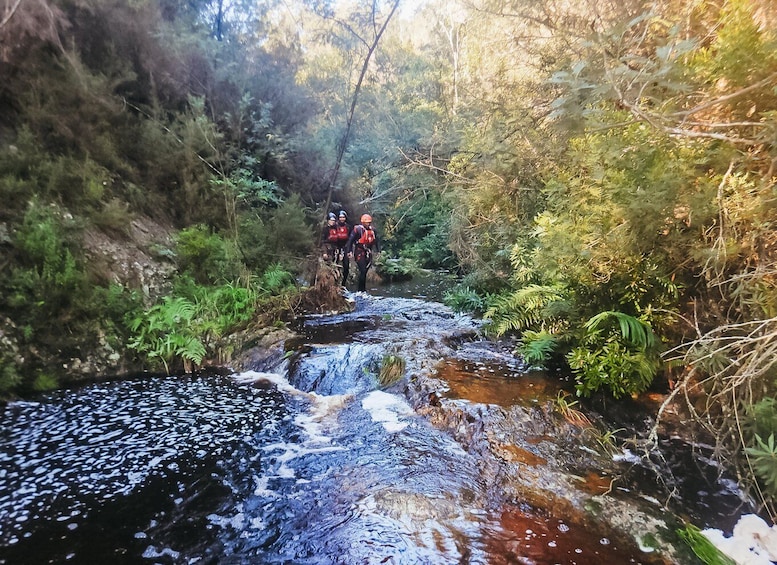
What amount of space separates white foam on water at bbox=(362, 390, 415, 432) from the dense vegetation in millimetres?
2182

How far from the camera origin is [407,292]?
1459 cm

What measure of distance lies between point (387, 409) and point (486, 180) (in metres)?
5.71

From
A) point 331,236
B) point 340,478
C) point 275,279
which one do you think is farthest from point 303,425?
point 331,236

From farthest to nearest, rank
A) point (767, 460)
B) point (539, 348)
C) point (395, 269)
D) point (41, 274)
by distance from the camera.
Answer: point (395, 269), point (539, 348), point (41, 274), point (767, 460)

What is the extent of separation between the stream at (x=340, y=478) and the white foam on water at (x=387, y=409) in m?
0.03

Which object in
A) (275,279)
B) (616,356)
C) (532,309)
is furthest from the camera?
(275,279)

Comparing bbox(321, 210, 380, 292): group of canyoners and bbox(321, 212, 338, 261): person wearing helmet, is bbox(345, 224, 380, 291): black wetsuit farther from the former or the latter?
bbox(321, 212, 338, 261): person wearing helmet

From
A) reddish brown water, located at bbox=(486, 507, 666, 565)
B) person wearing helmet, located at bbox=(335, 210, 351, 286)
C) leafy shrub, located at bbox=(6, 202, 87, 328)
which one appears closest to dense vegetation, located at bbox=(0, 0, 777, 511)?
leafy shrub, located at bbox=(6, 202, 87, 328)

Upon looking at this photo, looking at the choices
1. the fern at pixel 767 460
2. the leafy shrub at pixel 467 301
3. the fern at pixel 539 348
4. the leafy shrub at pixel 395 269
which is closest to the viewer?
the fern at pixel 767 460

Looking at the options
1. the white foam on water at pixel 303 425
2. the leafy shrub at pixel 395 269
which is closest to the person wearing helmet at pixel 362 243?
the leafy shrub at pixel 395 269

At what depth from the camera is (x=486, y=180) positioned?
30.7 ft

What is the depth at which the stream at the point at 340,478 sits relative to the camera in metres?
3.29

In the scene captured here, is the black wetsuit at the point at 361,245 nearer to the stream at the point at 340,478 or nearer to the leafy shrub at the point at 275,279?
the leafy shrub at the point at 275,279

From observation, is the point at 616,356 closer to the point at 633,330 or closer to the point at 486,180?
the point at 633,330
